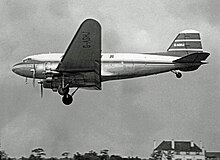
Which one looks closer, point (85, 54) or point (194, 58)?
point (85, 54)

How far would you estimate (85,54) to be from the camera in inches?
1453

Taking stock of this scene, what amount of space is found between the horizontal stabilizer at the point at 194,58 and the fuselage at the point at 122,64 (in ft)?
1.59

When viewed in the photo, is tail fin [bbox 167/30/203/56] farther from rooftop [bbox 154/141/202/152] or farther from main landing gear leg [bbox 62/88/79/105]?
rooftop [bbox 154/141/202/152]

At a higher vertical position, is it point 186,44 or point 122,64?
point 186,44

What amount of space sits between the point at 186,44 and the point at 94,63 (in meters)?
12.6

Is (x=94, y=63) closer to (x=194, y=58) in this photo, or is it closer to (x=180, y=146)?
(x=194, y=58)

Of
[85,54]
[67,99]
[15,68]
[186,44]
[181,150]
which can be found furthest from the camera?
[181,150]

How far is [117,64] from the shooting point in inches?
1729

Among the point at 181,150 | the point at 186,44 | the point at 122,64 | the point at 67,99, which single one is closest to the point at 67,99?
the point at 67,99

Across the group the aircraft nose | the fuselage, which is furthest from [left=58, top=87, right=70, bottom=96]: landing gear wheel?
the aircraft nose

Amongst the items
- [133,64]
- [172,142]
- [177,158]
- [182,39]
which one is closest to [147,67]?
[133,64]

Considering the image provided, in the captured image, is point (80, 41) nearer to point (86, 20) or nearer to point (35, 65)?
point (86, 20)

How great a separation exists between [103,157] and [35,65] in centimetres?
1452

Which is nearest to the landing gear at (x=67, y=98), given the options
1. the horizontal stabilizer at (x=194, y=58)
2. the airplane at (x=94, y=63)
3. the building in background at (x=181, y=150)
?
the airplane at (x=94, y=63)
